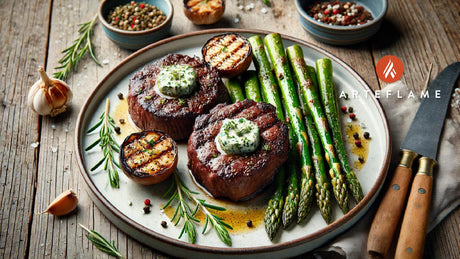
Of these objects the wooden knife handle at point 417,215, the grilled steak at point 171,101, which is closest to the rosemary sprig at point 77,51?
the grilled steak at point 171,101

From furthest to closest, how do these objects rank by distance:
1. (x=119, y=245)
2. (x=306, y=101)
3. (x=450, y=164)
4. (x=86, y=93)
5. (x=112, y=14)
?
(x=112, y=14)
(x=86, y=93)
(x=306, y=101)
(x=450, y=164)
(x=119, y=245)

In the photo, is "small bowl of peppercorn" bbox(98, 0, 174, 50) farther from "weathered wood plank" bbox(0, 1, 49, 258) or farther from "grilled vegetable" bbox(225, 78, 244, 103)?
"grilled vegetable" bbox(225, 78, 244, 103)

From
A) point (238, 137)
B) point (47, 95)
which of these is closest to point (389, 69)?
point (238, 137)

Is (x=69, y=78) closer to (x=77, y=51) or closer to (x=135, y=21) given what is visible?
(x=77, y=51)

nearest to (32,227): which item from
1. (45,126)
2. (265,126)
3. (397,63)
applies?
(45,126)

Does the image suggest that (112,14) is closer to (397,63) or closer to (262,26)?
(262,26)

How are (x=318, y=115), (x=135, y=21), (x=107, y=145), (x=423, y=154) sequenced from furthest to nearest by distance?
(x=135, y=21)
(x=318, y=115)
(x=107, y=145)
(x=423, y=154)

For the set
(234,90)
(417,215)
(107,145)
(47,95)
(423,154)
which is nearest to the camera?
(417,215)
